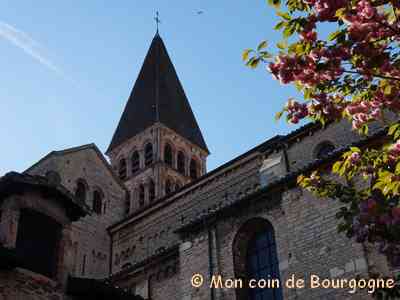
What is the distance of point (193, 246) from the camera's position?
49.4 feet

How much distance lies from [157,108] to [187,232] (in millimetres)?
22818

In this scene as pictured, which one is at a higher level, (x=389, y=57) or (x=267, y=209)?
(x=267, y=209)

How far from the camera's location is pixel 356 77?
5.70 m

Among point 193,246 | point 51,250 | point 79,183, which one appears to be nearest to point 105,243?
point 79,183

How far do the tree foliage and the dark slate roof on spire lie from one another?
3145cm

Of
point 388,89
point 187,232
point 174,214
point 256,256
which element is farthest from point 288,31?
point 174,214

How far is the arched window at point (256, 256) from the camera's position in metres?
13.7

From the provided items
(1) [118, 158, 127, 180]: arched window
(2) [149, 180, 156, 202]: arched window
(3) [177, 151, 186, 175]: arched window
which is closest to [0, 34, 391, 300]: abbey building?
(2) [149, 180, 156, 202]: arched window

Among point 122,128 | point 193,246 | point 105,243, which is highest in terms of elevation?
point 122,128

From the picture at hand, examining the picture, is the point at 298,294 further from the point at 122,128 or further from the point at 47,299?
the point at 122,128

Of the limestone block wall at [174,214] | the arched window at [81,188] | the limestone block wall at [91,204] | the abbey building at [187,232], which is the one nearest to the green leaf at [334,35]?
the abbey building at [187,232]

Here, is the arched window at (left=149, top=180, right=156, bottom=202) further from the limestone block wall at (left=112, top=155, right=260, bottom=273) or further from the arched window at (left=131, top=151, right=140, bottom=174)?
the limestone block wall at (left=112, top=155, right=260, bottom=273)

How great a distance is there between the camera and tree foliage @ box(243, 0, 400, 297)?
5.12 meters

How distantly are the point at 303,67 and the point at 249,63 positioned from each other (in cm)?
52
